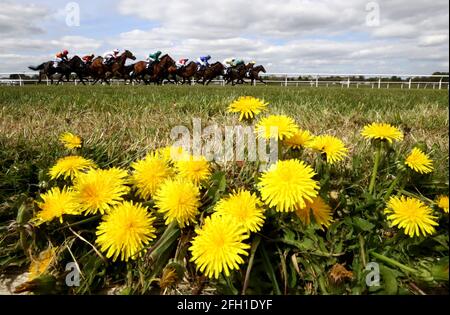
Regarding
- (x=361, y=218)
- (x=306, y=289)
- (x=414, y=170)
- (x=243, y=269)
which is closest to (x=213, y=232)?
(x=243, y=269)

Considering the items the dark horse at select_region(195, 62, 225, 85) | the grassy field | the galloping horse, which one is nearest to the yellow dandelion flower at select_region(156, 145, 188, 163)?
the grassy field

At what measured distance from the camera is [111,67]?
19.1m

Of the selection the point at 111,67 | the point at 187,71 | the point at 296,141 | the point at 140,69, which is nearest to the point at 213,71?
the point at 187,71

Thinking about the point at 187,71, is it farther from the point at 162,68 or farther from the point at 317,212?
the point at 317,212

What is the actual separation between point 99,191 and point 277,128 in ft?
1.87

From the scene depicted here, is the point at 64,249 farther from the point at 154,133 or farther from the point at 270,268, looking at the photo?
the point at 154,133

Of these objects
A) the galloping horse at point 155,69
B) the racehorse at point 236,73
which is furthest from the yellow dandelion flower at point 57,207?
the racehorse at point 236,73

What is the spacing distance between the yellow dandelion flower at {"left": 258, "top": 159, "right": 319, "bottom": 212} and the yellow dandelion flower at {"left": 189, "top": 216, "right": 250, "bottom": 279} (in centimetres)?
12

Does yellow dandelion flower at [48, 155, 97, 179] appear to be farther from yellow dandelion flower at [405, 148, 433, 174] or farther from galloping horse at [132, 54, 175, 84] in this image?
galloping horse at [132, 54, 175, 84]

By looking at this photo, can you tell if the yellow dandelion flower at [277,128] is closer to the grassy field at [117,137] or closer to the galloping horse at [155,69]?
the grassy field at [117,137]

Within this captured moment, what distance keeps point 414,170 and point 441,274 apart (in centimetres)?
40

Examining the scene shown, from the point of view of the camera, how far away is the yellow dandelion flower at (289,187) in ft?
3.17

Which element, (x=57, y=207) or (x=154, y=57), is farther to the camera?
(x=154, y=57)

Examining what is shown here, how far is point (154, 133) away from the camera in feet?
7.00
